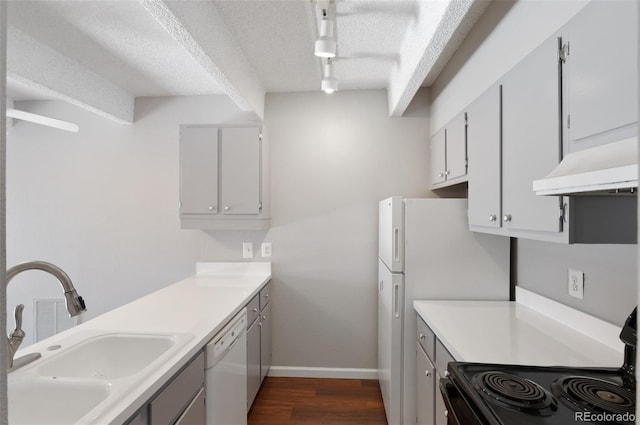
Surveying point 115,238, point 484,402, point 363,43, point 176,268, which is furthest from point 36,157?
point 484,402

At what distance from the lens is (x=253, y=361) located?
2.38 m

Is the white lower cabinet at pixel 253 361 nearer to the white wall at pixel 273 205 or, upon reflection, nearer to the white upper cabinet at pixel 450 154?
the white wall at pixel 273 205

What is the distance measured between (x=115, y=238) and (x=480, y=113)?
10.6 ft

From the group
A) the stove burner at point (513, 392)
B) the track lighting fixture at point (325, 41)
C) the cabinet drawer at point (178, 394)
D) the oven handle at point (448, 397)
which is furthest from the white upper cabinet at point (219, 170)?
the stove burner at point (513, 392)

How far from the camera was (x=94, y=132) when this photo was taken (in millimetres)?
3074

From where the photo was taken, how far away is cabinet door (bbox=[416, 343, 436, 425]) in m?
1.69

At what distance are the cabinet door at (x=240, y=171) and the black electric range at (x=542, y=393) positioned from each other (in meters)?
1.93

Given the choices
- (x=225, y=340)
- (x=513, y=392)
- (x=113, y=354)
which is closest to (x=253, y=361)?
(x=225, y=340)

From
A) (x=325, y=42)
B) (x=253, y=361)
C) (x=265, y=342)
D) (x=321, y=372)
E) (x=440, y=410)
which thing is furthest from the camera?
(x=321, y=372)

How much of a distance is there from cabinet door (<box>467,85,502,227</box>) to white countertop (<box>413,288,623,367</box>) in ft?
1.68

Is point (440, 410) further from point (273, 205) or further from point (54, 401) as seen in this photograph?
point (273, 205)

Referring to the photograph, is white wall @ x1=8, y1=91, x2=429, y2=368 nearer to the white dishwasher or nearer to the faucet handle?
the white dishwasher

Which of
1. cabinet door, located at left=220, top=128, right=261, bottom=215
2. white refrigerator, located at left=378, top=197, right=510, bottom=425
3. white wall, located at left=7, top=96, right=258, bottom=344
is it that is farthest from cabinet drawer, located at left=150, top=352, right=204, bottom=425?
white wall, located at left=7, top=96, right=258, bottom=344

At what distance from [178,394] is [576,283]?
5.93ft
